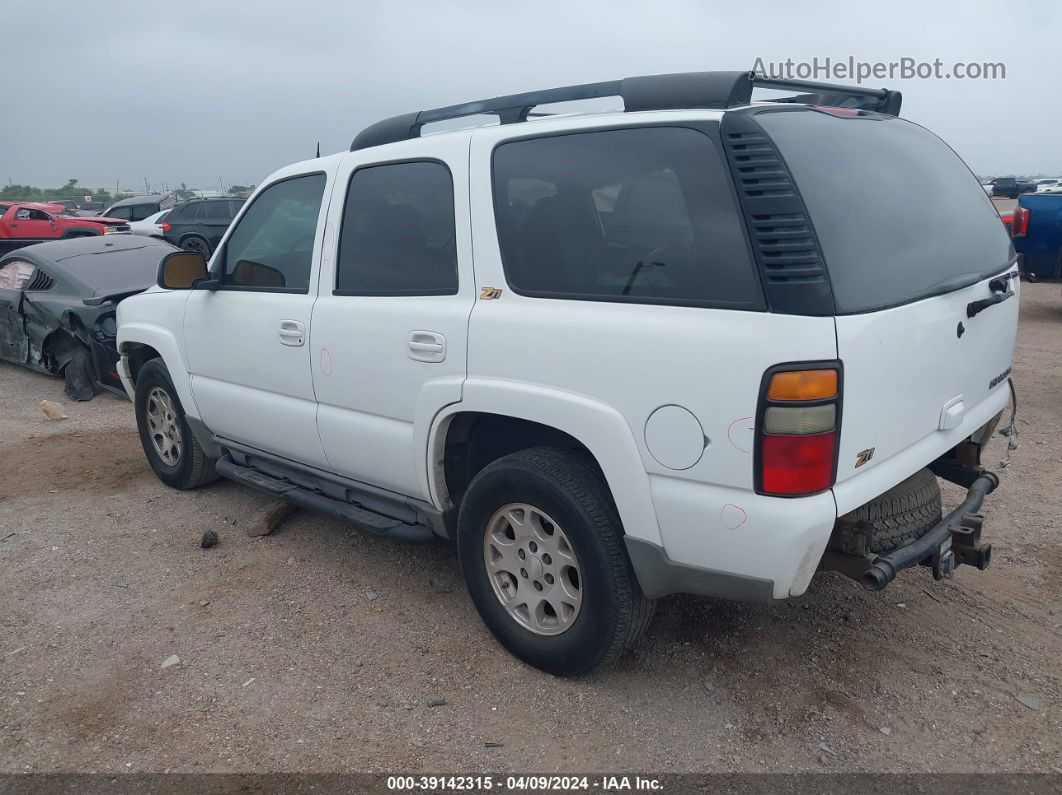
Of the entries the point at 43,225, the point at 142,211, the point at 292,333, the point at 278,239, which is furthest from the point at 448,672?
the point at 142,211

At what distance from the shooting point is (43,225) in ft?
69.1

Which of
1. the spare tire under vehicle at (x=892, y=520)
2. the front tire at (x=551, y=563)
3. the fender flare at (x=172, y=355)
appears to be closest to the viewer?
the spare tire under vehicle at (x=892, y=520)

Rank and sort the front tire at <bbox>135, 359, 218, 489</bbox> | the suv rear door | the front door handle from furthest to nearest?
1. the front tire at <bbox>135, 359, 218, 489</bbox>
2. the front door handle
3. the suv rear door

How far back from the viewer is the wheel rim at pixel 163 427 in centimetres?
529

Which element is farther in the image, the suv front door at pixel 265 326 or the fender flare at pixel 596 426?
the suv front door at pixel 265 326

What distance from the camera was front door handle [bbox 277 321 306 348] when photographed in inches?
155

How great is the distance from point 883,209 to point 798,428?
88cm

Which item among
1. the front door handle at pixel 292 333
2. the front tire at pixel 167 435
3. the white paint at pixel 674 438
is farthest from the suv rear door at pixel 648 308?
the front tire at pixel 167 435

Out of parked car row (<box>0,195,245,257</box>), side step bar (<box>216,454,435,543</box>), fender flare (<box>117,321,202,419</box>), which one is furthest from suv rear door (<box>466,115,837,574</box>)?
parked car row (<box>0,195,245,257</box>)

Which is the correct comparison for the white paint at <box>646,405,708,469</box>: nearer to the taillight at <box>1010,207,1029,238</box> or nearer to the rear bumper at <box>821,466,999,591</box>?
the rear bumper at <box>821,466,999,591</box>

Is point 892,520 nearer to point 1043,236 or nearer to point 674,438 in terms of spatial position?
point 674,438

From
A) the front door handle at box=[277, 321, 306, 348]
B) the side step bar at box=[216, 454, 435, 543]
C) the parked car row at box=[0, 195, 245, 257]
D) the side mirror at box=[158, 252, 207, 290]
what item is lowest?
the side step bar at box=[216, 454, 435, 543]

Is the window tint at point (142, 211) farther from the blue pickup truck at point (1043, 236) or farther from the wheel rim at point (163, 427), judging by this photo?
the blue pickup truck at point (1043, 236)

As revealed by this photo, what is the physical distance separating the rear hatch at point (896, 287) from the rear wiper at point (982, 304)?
2cm
